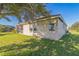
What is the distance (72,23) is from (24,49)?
0.68 m

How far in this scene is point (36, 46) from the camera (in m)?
3.33

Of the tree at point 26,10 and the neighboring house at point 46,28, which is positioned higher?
the tree at point 26,10

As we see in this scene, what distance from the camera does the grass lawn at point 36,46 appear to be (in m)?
3.28

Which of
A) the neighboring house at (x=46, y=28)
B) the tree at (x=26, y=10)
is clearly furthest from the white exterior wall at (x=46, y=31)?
the tree at (x=26, y=10)

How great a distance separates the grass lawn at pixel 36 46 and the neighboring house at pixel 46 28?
0.21 ft

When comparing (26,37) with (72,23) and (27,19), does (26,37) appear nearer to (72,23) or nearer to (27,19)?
(27,19)

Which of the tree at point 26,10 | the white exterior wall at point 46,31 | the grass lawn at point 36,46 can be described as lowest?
the grass lawn at point 36,46

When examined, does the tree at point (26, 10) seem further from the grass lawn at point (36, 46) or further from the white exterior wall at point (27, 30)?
the grass lawn at point (36, 46)

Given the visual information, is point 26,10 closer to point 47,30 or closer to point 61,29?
point 47,30

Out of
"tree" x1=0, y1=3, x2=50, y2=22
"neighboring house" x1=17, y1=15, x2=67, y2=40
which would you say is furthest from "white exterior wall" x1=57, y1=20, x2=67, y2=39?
"tree" x1=0, y1=3, x2=50, y2=22

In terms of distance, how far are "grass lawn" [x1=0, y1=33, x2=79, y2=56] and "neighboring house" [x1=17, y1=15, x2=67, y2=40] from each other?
0.06 m

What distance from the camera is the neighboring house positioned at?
3318 millimetres

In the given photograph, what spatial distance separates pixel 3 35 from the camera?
332 centimetres

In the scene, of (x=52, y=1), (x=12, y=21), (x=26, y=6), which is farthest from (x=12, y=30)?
(x=52, y=1)
